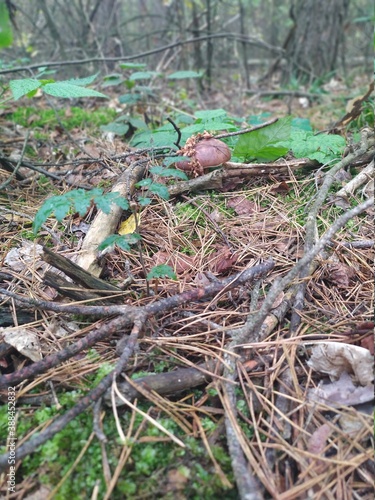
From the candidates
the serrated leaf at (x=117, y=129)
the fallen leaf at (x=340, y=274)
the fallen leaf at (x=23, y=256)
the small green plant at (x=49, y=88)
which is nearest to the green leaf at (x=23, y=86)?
the small green plant at (x=49, y=88)

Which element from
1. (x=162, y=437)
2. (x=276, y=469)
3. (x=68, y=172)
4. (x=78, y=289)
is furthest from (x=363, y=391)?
(x=68, y=172)

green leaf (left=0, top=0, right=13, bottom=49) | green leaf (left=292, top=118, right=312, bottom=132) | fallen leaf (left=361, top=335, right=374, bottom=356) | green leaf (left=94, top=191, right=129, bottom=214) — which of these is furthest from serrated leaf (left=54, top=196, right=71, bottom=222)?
green leaf (left=292, top=118, right=312, bottom=132)

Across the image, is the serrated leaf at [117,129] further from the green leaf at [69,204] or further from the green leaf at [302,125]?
the green leaf at [69,204]

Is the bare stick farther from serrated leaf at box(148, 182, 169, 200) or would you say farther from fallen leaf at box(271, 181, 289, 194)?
fallen leaf at box(271, 181, 289, 194)

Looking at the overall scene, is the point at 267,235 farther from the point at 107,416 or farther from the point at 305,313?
the point at 107,416

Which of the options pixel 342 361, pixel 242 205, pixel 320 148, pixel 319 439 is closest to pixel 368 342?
pixel 342 361

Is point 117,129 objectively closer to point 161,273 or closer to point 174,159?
point 174,159

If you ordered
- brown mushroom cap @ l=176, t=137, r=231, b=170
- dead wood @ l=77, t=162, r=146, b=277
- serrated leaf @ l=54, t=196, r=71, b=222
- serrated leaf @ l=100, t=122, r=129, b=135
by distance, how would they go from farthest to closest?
serrated leaf @ l=100, t=122, r=129, b=135, brown mushroom cap @ l=176, t=137, r=231, b=170, dead wood @ l=77, t=162, r=146, b=277, serrated leaf @ l=54, t=196, r=71, b=222
